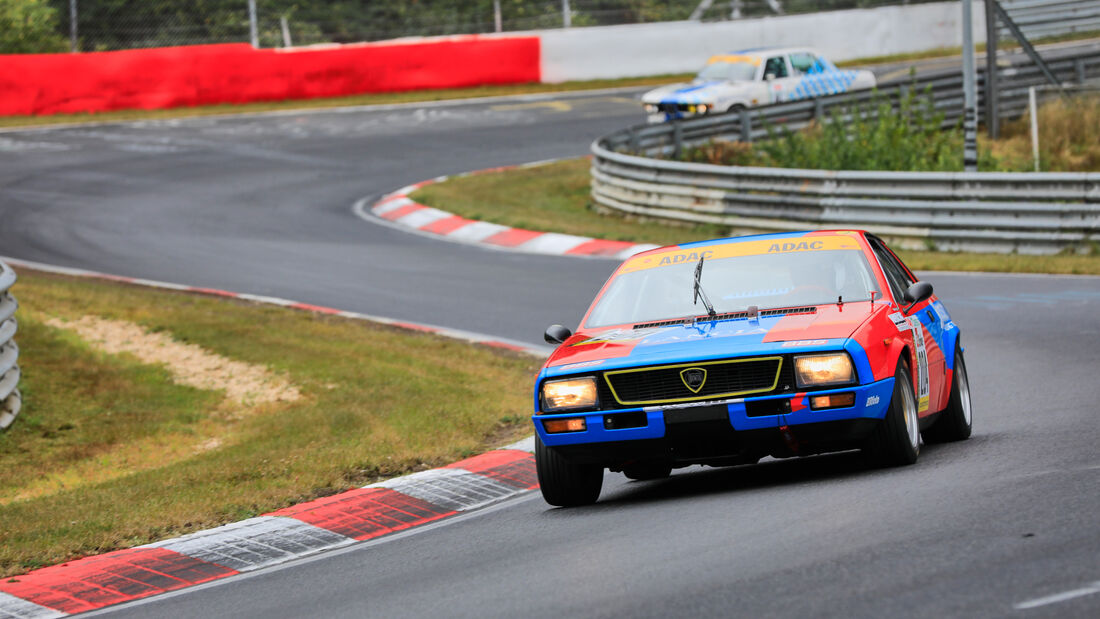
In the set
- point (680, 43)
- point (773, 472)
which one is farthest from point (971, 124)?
point (680, 43)

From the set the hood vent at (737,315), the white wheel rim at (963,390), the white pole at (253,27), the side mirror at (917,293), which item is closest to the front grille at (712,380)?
the hood vent at (737,315)

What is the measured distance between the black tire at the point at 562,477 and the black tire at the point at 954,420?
214cm

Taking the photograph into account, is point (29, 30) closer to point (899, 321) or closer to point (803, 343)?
point (899, 321)

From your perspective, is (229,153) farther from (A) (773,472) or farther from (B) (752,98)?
(A) (773,472)

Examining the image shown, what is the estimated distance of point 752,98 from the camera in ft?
99.2

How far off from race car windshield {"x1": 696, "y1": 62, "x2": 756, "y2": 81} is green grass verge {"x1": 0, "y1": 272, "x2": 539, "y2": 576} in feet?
54.1

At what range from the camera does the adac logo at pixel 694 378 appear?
728 centimetres

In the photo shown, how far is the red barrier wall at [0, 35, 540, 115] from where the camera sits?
116ft

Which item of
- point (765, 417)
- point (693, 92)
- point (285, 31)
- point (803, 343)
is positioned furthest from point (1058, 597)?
point (285, 31)

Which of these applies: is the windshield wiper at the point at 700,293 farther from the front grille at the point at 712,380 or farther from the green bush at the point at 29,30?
the green bush at the point at 29,30

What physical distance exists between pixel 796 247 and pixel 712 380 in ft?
5.33

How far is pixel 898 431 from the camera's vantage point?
297 inches

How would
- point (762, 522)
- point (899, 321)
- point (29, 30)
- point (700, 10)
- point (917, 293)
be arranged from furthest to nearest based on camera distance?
point (700, 10) → point (29, 30) → point (917, 293) → point (899, 321) → point (762, 522)

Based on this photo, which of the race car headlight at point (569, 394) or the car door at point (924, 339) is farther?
the car door at point (924, 339)
